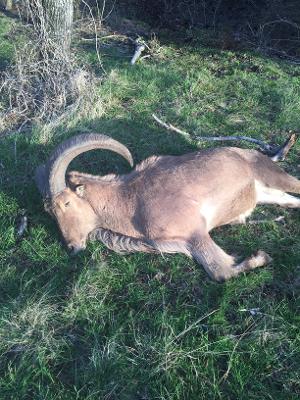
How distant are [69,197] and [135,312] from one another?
1.29 metres

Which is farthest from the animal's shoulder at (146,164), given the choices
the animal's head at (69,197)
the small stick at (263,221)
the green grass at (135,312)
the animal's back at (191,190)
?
the small stick at (263,221)

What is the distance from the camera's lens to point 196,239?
4086mm

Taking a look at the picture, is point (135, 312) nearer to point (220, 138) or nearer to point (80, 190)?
point (80, 190)

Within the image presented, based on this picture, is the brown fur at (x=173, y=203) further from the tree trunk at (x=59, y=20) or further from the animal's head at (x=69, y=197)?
the tree trunk at (x=59, y=20)

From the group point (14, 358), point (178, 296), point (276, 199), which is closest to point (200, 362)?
point (178, 296)

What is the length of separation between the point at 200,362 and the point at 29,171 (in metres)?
3.12

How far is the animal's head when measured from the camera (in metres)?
4.09

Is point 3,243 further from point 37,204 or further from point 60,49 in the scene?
point 60,49

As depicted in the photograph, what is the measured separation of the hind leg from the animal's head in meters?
1.03

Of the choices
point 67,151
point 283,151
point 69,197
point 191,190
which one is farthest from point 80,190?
point 283,151

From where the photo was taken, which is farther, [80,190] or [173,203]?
[80,190]

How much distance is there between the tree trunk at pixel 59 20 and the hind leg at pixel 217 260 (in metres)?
3.72

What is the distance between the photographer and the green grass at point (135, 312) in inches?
126

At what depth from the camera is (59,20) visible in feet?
20.7
